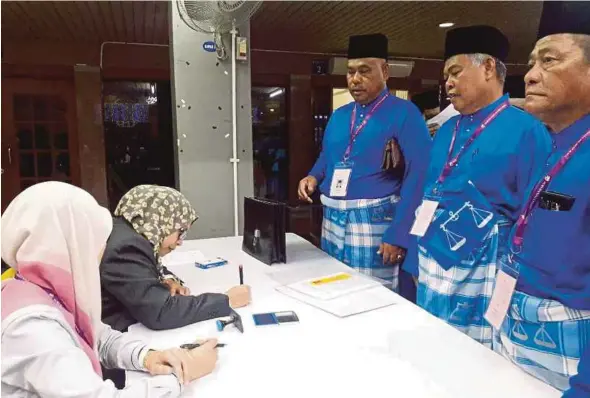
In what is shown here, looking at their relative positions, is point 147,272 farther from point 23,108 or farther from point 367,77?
point 23,108

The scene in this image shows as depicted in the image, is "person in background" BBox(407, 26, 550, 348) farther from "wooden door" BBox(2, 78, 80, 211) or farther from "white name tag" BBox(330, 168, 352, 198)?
"wooden door" BBox(2, 78, 80, 211)

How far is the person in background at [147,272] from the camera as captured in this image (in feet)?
4.40

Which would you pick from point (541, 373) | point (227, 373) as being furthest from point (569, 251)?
point (227, 373)

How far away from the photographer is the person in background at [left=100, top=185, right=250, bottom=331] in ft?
4.40

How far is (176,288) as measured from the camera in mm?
1599

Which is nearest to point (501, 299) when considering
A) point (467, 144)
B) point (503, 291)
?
point (503, 291)

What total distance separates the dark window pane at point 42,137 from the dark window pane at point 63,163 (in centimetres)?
17

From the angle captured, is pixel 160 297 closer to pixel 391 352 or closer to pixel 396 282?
pixel 391 352

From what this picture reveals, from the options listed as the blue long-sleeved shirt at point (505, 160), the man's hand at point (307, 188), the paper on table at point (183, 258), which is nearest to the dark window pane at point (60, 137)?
the paper on table at point (183, 258)

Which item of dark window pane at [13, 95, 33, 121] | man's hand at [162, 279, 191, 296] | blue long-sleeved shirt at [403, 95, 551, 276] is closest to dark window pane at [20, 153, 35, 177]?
dark window pane at [13, 95, 33, 121]

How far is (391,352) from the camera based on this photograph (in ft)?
3.92

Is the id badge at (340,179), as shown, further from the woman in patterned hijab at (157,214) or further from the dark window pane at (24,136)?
the dark window pane at (24,136)

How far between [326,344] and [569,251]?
0.63m

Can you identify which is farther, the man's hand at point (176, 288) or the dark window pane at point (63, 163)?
the dark window pane at point (63, 163)
